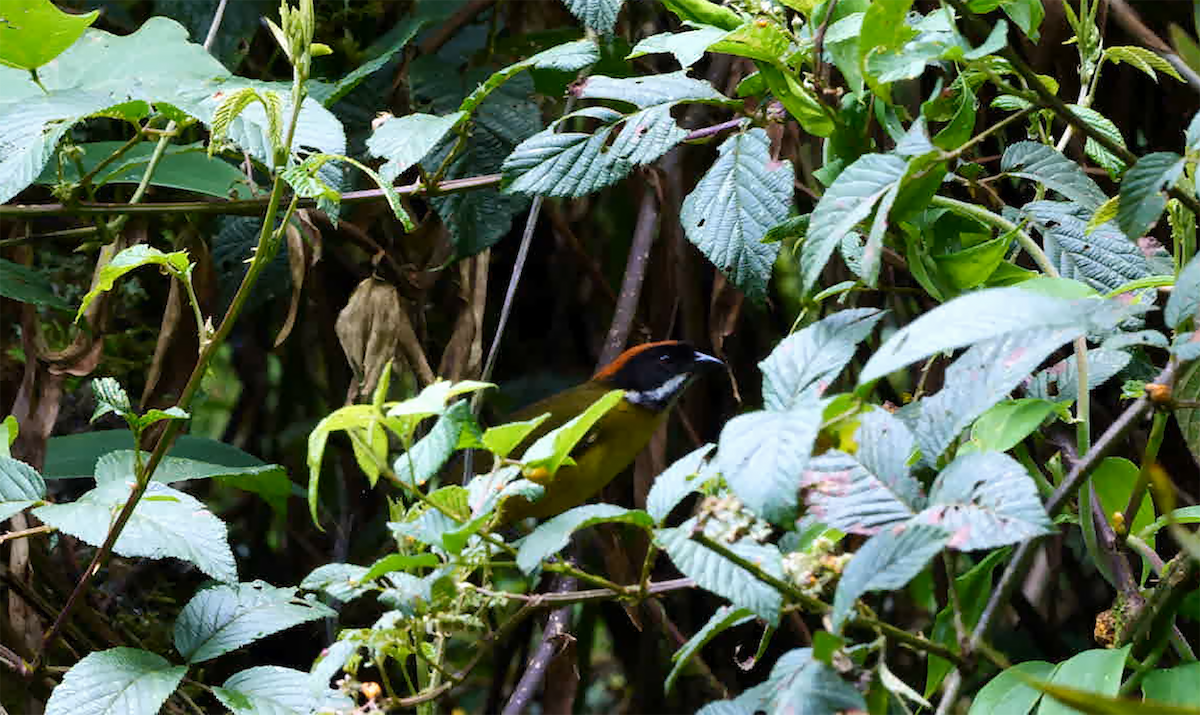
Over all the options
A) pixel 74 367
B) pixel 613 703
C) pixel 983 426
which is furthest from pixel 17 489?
pixel 613 703

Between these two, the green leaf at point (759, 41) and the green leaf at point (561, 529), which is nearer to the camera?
the green leaf at point (561, 529)

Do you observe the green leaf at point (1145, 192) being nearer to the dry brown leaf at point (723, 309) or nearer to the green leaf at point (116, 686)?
the green leaf at point (116, 686)

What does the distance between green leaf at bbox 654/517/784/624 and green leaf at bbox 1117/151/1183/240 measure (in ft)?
1.40

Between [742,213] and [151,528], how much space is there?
92 cm

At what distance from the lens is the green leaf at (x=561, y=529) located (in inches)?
43.9

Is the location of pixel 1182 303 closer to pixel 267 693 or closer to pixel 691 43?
pixel 691 43

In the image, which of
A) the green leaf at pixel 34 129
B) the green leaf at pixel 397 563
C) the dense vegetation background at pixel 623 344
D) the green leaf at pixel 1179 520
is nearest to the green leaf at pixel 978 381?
the dense vegetation background at pixel 623 344

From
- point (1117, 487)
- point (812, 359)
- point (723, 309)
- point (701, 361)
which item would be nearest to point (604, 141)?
point (812, 359)

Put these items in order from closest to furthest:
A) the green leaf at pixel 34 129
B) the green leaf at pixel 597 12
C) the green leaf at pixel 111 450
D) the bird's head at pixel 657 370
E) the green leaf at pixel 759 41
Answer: the green leaf at pixel 759 41
the green leaf at pixel 34 129
the green leaf at pixel 597 12
the green leaf at pixel 111 450
the bird's head at pixel 657 370

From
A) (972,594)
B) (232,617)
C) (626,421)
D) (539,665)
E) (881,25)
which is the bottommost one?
(539,665)

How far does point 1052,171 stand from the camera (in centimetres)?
167

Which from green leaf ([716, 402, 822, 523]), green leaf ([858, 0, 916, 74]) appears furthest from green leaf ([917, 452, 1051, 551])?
green leaf ([858, 0, 916, 74])

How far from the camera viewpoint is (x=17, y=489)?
175 cm

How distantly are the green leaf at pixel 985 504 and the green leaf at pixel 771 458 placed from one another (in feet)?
0.43
